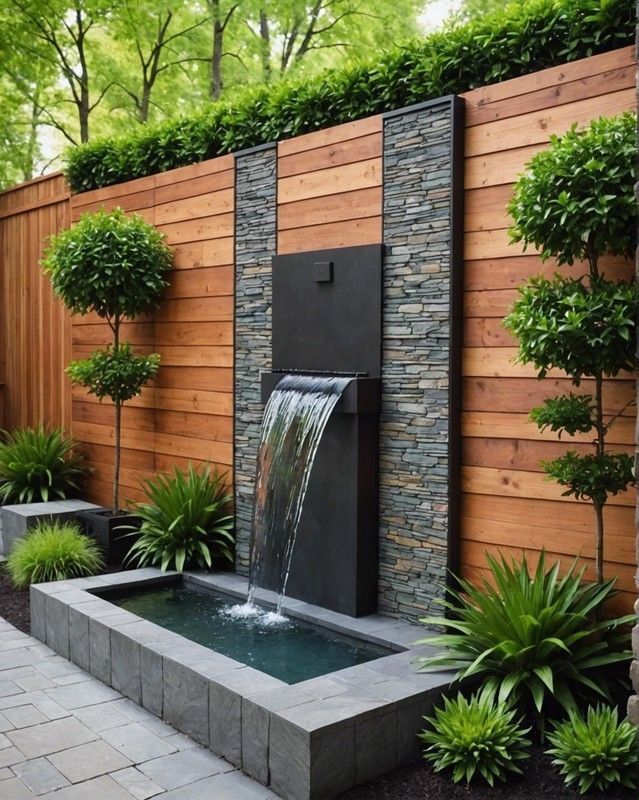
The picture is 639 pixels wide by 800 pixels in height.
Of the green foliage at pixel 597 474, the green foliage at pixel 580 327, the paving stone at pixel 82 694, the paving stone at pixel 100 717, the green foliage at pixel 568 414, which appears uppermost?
the green foliage at pixel 580 327

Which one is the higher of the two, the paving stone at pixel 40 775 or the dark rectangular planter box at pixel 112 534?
the dark rectangular planter box at pixel 112 534

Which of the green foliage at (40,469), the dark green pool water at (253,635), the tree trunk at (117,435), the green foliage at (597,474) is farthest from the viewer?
the green foliage at (40,469)

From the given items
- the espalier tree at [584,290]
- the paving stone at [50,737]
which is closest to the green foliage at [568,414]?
the espalier tree at [584,290]

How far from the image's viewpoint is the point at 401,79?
4.93 m

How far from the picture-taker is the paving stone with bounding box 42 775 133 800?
3.32 m

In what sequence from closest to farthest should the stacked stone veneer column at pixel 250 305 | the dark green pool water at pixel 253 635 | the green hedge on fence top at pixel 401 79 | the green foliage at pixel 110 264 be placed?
the green hedge on fence top at pixel 401 79 < the dark green pool water at pixel 253 635 < the stacked stone veneer column at pixel 250 305 < the green foliage at pixel 110 264

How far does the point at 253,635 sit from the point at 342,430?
1.22m

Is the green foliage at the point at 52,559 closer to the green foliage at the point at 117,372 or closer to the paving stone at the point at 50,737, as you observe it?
the green foliage at the point at 117,372

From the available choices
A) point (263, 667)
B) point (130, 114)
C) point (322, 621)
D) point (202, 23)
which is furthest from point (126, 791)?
point (130, 114)

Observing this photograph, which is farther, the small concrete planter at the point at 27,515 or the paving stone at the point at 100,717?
the small concrete planter at the point at 27,515

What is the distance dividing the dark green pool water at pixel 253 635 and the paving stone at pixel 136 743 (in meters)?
0.57

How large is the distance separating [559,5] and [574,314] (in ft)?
5.57

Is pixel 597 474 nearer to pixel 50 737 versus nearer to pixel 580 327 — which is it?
pixel 580 327

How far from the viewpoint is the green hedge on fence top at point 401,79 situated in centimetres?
411
